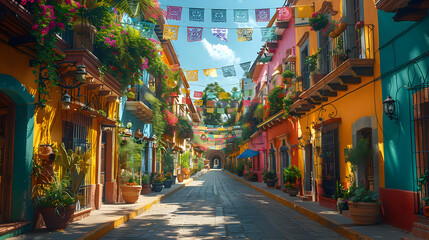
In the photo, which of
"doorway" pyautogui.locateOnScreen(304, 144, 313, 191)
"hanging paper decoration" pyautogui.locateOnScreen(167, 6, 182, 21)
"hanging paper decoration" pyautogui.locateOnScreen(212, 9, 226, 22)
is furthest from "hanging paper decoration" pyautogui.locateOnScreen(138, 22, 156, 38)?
"doorway" pyautogui.locateOnScreen(304, 144, 313, 191)

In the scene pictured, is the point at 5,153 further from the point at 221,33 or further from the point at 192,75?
the point at 192,75

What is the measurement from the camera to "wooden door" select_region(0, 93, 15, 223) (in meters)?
7.38

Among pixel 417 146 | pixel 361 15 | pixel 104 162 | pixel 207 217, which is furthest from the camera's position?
pixel 104 162

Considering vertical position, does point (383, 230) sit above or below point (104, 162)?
below

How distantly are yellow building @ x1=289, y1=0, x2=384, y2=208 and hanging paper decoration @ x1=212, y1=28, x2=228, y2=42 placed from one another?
290 centimetres

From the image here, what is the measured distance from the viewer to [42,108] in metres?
8.22

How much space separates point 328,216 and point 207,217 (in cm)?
341

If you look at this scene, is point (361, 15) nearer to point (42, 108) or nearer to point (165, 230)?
point (165, 230)

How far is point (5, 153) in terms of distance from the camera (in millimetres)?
7535

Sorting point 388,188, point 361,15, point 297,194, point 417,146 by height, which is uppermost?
point 361,15

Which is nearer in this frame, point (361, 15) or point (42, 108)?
point (42, 108)

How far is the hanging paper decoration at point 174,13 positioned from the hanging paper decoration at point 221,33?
184cm

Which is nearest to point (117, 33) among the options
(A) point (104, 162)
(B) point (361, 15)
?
(A) point (104, 162)

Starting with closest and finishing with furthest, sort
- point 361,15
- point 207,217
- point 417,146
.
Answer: point 417,146, point 361,15, point 207,217
